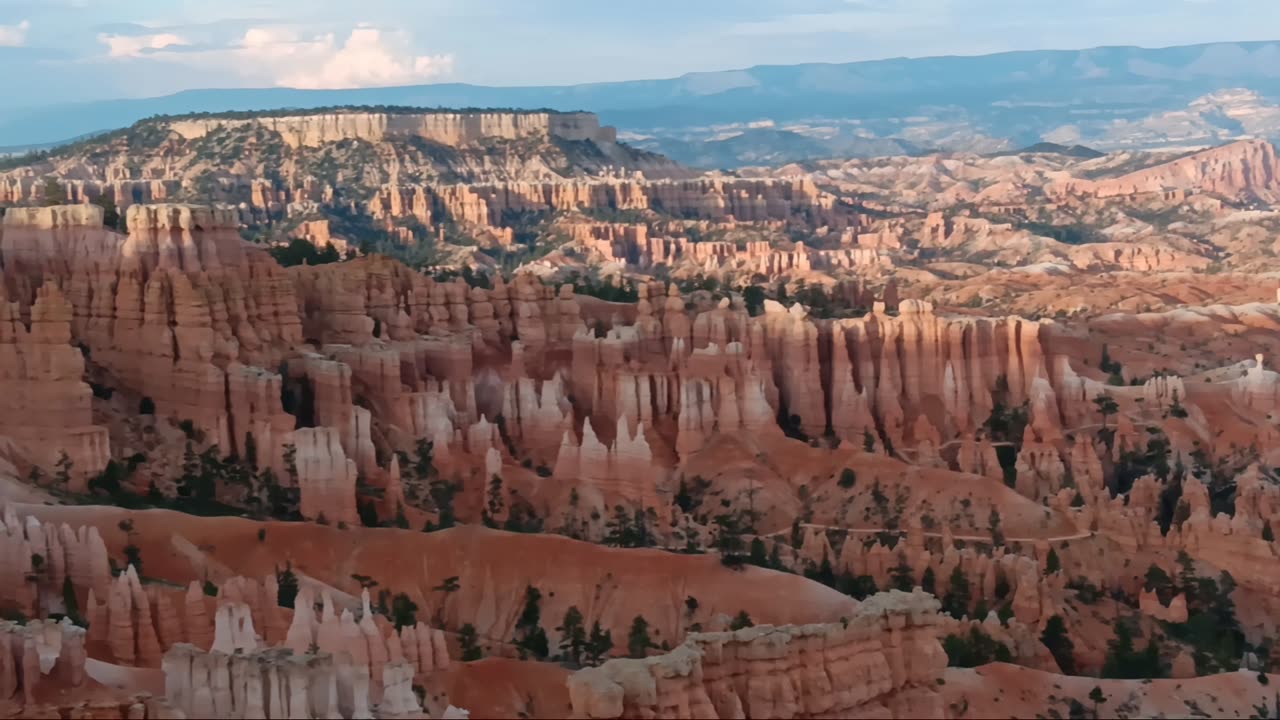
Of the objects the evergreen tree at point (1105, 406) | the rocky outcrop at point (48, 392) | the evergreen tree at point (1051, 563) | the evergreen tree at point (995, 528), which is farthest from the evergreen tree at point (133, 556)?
the evergreen tree at point (1105, 406)

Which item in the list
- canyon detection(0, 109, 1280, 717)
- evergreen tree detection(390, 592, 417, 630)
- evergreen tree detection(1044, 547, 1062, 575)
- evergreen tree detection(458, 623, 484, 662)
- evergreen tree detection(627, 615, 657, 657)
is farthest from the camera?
evergreen tree detection(1044, 547, 1062, 575)

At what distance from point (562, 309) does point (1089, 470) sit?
22.2m

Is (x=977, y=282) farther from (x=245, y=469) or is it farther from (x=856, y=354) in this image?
(x=245, y=469)

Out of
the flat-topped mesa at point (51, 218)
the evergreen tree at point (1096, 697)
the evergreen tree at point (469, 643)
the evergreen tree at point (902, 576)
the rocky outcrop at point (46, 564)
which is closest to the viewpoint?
the evergreen tree at point (1096, 697)

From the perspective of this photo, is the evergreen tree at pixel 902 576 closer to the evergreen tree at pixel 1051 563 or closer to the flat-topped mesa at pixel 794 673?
the evergreen tree at pixel 1051 563

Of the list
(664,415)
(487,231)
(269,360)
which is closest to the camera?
(269,360)

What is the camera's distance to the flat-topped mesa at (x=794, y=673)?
38.6 m

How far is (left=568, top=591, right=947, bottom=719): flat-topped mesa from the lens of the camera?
A: 3862 centimetres

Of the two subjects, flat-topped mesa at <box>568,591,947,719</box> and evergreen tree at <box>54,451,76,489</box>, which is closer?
flat-topped mesa at <box>568,591,947,719</box>

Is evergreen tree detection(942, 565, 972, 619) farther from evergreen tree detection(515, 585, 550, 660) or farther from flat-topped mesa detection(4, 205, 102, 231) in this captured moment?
flat-topped mesa detection(4, 205, 102, 231)

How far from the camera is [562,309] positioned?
271 feet

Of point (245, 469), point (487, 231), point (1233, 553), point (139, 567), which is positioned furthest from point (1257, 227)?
point (139, 567)

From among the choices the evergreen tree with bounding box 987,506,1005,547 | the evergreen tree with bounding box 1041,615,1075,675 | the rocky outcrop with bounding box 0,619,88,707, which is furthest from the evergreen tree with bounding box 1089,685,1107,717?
the rocky outcrop with bounding box 0,619,88,707

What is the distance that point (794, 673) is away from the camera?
1633 inches
